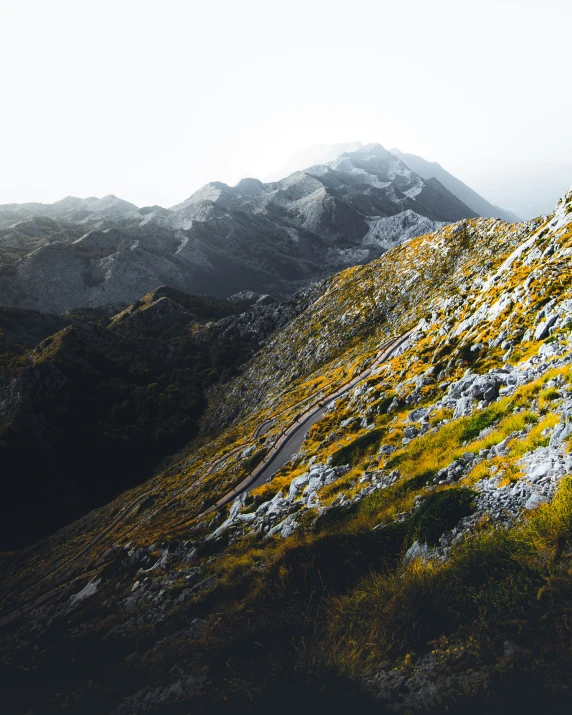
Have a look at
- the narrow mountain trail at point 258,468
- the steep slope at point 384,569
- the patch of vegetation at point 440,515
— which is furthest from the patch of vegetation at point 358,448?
the narrow mountain trail at point 258,468

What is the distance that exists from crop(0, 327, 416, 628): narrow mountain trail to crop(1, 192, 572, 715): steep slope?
0.50m

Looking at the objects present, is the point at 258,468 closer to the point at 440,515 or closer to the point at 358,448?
the point at 358,448

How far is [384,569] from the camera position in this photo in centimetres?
870

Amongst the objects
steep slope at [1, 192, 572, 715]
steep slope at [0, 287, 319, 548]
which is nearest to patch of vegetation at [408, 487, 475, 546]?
steep slope at [1, 192, 572, 715]

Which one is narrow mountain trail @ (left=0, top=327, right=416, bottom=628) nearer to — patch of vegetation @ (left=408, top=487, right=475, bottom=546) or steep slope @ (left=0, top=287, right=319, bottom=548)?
patch of vegetation @ (left=408, top=487, right=475, bottom=546)

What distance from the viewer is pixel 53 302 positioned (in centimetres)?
15238

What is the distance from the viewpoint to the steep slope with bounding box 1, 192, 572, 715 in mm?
6066

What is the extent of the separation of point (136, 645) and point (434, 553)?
34.7ft

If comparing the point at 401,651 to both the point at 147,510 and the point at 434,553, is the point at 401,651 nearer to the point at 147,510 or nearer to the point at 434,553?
the point at 434,553

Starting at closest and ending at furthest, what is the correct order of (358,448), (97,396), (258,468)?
1. (358,448)
2. (258,468)
3. (97,396)

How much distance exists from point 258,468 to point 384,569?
1831cm

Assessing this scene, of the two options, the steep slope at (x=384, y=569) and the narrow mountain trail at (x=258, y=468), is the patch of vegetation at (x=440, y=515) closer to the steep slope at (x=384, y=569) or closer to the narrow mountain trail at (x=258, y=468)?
the steep slope at (x=384, y=569)

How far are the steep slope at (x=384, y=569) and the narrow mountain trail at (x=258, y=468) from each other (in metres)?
0.50

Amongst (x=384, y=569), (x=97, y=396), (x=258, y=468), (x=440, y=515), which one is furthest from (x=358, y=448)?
(x=97, y=396)
